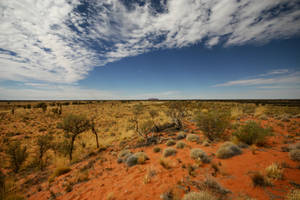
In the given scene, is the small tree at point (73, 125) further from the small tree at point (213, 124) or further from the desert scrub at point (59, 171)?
the small tree at point (213, 124)

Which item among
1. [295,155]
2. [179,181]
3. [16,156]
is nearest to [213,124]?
[295,155]

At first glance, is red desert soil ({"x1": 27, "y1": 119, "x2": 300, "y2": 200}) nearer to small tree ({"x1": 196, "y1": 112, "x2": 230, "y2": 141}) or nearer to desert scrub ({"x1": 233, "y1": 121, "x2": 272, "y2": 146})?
desert scrub ({"x1": 233, "y1": 121, "x2": 272, "y2": 146})

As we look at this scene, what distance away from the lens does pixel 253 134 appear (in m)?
7.68

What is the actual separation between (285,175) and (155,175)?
4833 millimetres

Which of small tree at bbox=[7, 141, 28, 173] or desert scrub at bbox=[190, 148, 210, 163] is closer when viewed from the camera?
desert scrub at bbox=[190, 148, 210, 163]

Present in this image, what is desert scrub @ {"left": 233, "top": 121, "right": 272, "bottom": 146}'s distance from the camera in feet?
24.3

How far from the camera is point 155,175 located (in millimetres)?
5430

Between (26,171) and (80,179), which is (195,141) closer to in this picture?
(80,179)

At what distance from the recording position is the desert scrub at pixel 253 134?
7395 millimetres

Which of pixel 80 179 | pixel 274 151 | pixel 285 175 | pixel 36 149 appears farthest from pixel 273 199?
pixel 36 149

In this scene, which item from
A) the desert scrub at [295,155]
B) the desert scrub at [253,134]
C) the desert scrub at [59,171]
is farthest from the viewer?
the desert scrub at [59,171]

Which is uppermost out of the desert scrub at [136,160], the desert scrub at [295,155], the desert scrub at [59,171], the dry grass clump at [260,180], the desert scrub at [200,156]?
the desert scrub at [295,155]

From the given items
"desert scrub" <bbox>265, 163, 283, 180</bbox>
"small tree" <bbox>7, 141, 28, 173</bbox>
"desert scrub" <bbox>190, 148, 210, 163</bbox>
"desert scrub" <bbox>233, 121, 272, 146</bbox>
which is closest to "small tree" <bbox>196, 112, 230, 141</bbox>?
"desert scrub" <bbox>233, 121, 272, 146</bbox>

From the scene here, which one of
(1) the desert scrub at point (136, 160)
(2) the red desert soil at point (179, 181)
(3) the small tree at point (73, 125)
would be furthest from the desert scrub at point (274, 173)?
(3) the small tree at point (73, 125)
